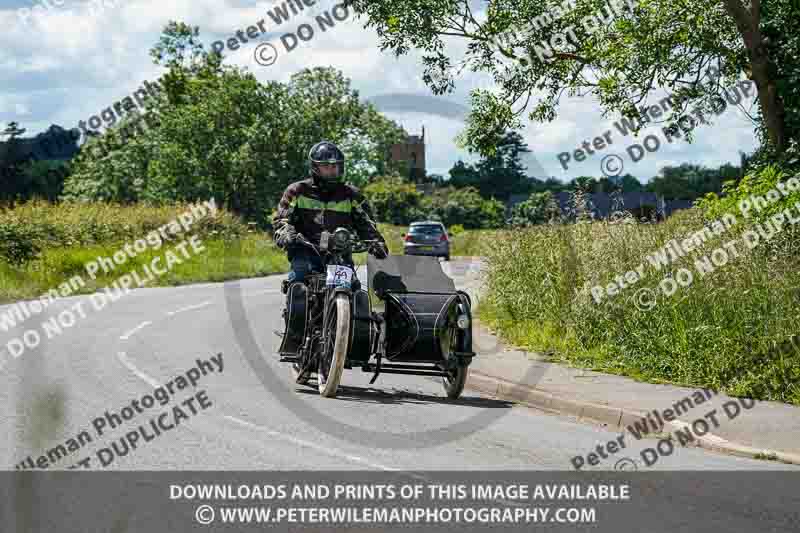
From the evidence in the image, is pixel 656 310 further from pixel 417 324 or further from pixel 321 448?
pixel 321 448

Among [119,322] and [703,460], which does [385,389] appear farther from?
[119,322]

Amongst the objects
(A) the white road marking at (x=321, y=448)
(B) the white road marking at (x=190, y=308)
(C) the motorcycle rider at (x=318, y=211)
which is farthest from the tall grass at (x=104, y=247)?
(A) the white road marking at (x=321, y=448)

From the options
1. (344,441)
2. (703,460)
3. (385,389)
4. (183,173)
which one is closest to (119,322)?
(385,389)

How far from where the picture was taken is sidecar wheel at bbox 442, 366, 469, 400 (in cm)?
1077

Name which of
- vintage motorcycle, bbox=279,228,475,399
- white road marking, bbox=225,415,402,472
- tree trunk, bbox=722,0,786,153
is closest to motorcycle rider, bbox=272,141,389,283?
vintage motorcycle, bbox=279,228,475,399

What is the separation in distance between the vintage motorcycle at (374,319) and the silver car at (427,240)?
33879 mm

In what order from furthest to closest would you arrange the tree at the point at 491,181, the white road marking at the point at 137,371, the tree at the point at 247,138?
the tree at the point at 491,181 → the tree at the point at 247,138 → the white road marking at the point at 137,371

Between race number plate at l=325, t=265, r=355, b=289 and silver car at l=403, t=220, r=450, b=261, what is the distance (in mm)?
34385

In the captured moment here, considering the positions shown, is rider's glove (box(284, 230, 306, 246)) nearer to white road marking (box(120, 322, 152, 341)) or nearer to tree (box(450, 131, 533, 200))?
white road marking (box(120, 322, 152, 341))

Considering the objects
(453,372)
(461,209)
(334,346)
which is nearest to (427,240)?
(453,372)

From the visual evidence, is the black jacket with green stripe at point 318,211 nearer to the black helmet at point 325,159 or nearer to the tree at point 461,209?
the black helmet at point 325,159

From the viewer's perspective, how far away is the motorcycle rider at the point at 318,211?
34.9 ft

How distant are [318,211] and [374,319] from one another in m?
1.42

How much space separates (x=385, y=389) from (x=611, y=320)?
3541 mm
